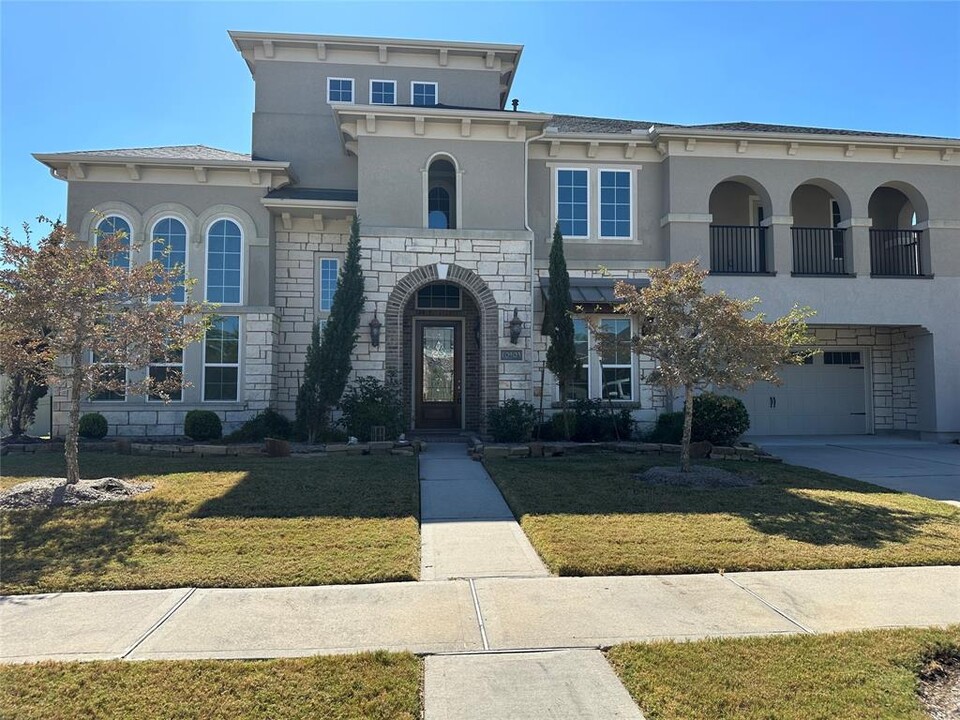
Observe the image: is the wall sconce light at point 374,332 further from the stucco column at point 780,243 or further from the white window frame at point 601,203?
the stucco column at point 780,243

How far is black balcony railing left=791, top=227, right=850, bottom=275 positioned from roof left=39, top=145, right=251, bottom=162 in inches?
522

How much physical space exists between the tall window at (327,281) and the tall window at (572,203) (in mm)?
5320

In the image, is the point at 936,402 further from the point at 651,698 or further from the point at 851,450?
the point at 651,698

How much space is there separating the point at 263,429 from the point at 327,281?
3782mm

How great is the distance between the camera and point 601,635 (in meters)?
4.14

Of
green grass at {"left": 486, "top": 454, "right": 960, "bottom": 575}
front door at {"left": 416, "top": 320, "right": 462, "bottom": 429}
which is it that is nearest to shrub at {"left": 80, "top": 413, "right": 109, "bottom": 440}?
front door at {"left": 416, "top": 320, "right": 462, "bottom": 429}

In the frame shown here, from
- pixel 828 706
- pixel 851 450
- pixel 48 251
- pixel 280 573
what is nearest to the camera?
pixel 828 706

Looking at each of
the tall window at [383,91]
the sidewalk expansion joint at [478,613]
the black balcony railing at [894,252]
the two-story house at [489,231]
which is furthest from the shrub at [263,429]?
the black balcony railing at [894,252]

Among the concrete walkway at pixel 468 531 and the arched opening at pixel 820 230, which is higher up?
the arched opening at pixel 820 230

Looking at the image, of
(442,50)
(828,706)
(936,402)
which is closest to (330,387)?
(442,50)

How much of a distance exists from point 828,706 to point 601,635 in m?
1.33

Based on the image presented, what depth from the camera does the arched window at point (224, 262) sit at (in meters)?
14.0

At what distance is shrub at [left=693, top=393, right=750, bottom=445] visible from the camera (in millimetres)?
12156

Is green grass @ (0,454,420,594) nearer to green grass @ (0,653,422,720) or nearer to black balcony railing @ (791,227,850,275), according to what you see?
green grass @ (0,653,422,720)
